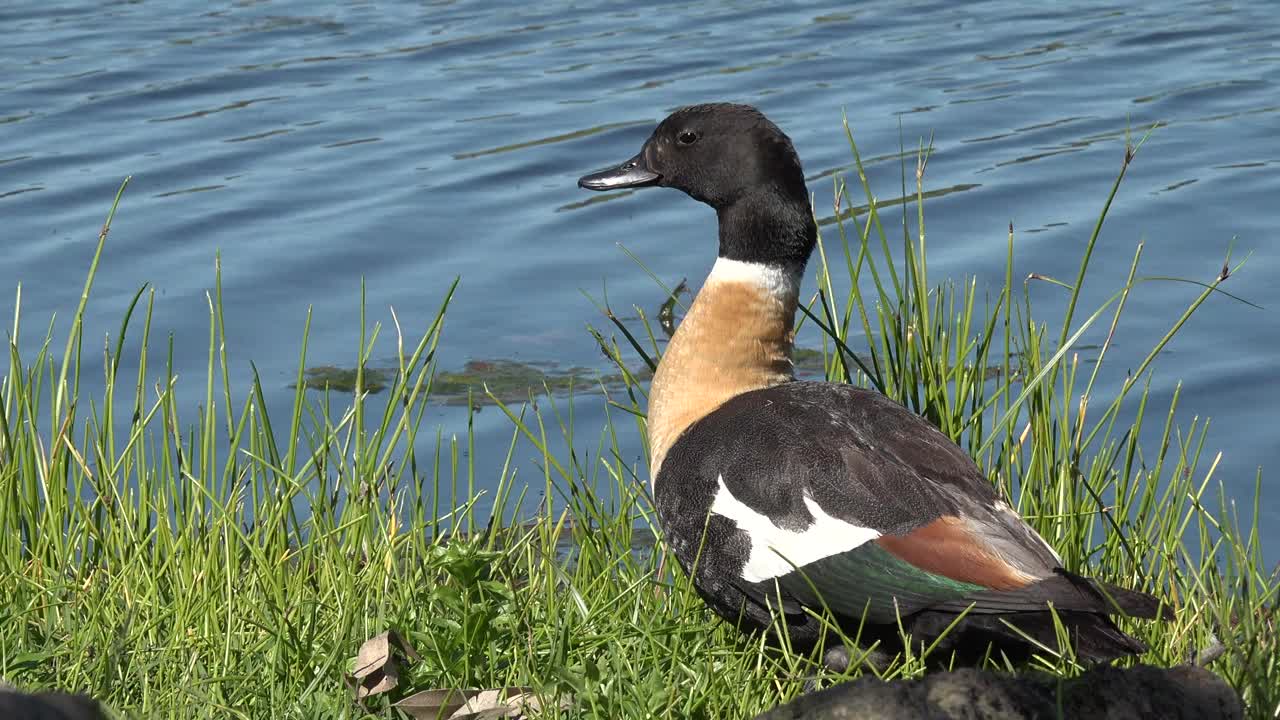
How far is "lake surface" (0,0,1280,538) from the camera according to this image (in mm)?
7309

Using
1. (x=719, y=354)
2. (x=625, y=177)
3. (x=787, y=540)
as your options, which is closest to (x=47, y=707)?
(x=787, y=540)

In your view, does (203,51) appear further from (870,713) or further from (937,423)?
(870,713)

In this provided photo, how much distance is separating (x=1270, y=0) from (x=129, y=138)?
9.18 meters

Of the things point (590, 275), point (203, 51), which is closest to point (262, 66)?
point (203, 51)

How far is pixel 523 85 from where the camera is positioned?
11320 mm

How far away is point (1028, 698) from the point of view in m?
2.66

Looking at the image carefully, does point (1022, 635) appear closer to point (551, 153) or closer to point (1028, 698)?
point (1028, 698)

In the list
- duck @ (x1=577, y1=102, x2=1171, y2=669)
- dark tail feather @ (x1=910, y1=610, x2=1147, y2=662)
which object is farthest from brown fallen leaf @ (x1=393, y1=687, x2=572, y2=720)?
dark tail feather @ (x1=910, y1=610, x2=1147, y2=662)

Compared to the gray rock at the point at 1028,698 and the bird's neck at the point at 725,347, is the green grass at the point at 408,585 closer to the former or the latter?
the bird's neck at the point at 725,347

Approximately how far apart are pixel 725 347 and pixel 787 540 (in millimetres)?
841

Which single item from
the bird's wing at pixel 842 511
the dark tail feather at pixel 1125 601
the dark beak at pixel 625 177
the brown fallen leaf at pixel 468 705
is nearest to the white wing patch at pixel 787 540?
the bird's wing at pixel 842 511

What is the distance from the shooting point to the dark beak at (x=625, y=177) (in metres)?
4.95

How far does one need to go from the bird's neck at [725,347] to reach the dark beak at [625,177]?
53 cm

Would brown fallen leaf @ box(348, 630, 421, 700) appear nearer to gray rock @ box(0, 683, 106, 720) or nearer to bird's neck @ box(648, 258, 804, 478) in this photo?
gray rock @ box(0, 683, 106, 720)
